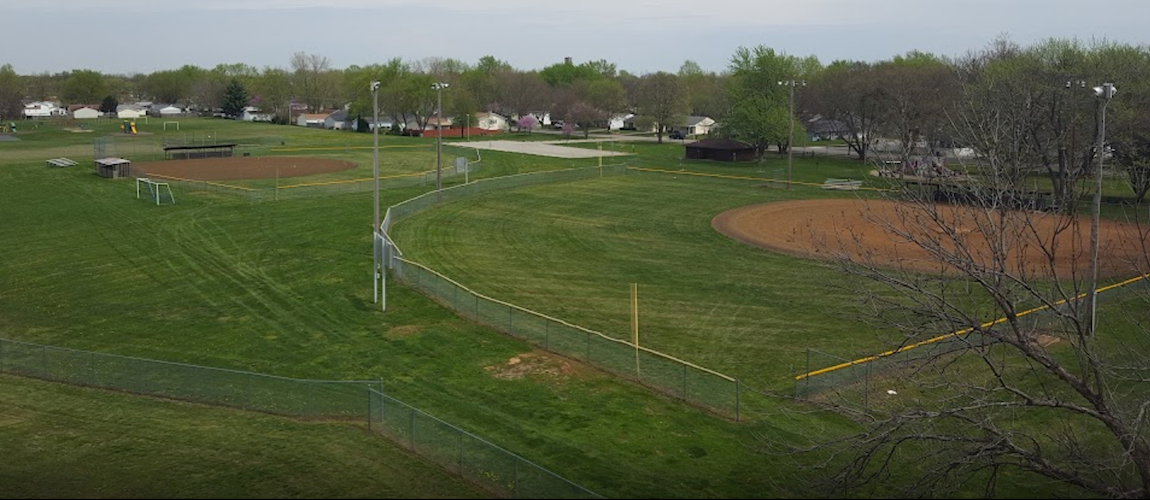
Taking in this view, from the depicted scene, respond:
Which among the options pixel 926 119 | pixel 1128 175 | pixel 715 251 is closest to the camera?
pixel 715 251

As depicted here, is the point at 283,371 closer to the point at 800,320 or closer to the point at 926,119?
the point at 800,320

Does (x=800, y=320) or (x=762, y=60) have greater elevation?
(x=762, y=60)

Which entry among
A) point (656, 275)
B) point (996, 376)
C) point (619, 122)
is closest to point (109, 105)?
point (619, 122)

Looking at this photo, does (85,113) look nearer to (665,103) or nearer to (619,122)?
(619,122)

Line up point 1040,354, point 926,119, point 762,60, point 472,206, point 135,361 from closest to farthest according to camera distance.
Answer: point 1040,354
point 135,361
point 472,206
point 926,119
point 762,60

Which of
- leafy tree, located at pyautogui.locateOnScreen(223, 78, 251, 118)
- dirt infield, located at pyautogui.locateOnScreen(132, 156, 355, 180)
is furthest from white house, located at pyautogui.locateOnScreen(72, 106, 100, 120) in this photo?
dirt infield, located at pyautogui.locateOnScreen(132, 156, 355, 180)

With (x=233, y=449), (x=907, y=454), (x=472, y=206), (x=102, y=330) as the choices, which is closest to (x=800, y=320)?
(x=907, y=454)

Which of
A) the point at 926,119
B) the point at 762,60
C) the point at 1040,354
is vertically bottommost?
the point at 1040,354

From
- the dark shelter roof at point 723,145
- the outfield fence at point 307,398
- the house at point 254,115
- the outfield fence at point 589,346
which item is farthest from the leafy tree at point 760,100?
the house at point 254,115
